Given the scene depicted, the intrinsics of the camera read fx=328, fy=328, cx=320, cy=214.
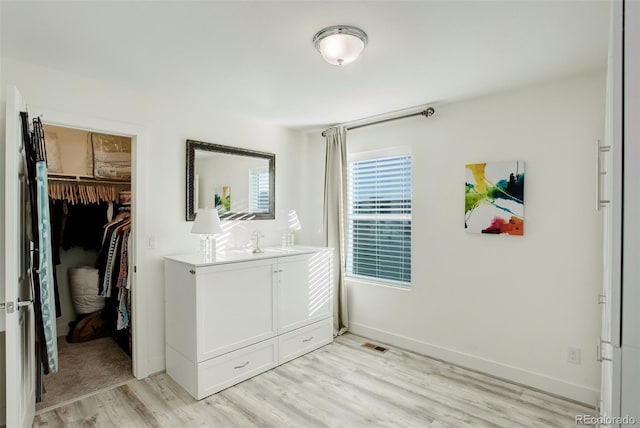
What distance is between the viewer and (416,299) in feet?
10.8

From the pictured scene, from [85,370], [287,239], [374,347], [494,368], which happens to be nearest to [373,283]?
[374,347]

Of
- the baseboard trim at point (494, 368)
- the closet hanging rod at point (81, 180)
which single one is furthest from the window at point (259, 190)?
the baseboard trim at point (494, 368)

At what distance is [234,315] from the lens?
107 inches

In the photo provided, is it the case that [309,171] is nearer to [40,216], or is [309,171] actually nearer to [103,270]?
[103,270]

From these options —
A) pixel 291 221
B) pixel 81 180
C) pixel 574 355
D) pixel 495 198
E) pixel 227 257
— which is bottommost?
pixel 574 355

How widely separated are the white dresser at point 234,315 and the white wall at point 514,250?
100 cm

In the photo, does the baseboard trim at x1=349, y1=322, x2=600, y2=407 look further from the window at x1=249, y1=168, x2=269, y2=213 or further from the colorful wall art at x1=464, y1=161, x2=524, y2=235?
the window at x1=249, y1=168, x2=269, y2=213

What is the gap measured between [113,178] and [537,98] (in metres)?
4.26

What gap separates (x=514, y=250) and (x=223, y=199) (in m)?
2.70

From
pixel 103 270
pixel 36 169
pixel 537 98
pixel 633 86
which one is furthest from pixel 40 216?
pixel 537 98

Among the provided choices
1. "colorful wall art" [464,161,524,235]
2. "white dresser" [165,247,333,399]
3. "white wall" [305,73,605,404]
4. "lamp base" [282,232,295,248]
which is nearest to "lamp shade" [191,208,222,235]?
"white dresser" [165,247,333,399]

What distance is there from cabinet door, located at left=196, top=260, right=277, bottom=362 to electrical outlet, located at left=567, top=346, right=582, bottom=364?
2.37m

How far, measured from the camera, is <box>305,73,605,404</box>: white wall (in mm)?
2424

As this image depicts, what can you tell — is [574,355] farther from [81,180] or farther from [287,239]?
[81,180]
